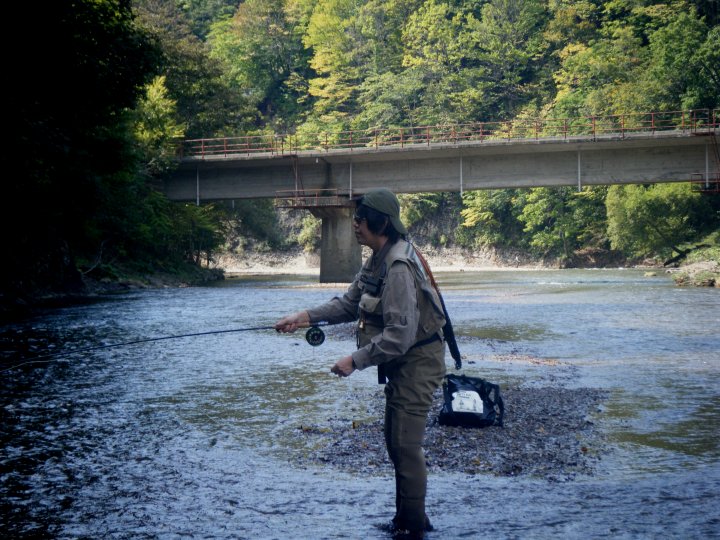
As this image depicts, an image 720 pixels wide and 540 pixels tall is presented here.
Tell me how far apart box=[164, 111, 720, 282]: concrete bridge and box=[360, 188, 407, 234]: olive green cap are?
123 feet

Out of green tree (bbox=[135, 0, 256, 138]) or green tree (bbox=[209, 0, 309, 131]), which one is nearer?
green tree (bbox=[135, 0, 256, 138])

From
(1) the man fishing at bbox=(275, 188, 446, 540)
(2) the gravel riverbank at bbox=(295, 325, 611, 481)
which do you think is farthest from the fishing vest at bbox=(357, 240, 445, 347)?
(2) the gravel riverbank at bbox=(295, 325, 611, 481)

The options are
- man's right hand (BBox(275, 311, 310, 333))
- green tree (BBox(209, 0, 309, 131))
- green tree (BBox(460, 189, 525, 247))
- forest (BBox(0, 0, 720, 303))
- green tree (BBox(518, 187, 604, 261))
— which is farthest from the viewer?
green tree (BBox(209, 0, 309, 131))

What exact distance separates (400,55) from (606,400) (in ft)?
267

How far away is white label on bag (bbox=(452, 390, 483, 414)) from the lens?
28.4ft

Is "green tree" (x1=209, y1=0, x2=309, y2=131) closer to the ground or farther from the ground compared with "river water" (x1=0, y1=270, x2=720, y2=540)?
farther from the ground

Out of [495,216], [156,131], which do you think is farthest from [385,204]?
[495,216]

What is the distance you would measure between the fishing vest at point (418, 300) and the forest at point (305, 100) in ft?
50.8

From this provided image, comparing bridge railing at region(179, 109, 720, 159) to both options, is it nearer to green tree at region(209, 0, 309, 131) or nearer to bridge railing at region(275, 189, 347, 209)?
bridge railing at region(275, 189, 347, 209)

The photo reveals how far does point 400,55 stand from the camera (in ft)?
289

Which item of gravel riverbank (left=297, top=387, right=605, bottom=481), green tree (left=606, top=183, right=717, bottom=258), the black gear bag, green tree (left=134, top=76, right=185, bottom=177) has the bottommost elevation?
gravel riverbank (left=297, top=387, right=605, bottom=481)

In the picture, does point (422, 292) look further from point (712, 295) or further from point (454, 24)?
point (454, 24)

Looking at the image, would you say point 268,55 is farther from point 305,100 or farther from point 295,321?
point 295,321

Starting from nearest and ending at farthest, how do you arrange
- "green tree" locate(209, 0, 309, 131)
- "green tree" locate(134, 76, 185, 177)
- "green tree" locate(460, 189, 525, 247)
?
"green tree" locate(134, 76, 185, 177)
"green tree" locate(460, 189, 525, 247)
"green tree" locate(209, 0, 309, 131)
